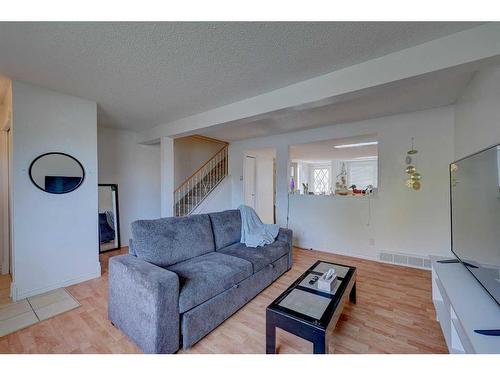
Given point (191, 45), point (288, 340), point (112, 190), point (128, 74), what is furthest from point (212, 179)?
point (288, 340)

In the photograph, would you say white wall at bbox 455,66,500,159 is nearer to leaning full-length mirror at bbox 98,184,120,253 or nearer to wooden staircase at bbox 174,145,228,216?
wooden staircase at bbox 174,145,228,216

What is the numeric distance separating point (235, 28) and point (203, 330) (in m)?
2.24

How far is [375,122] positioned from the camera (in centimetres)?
344

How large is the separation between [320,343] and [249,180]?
4.37 m

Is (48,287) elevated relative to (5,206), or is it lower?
lower

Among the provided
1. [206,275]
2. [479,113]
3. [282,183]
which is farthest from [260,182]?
[479,113]

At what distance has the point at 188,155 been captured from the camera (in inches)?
224

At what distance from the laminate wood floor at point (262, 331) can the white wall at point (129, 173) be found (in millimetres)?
2116

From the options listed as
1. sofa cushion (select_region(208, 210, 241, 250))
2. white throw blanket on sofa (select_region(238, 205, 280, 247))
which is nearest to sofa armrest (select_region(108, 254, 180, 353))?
sofa cushion (select_region(208, 210, 241, 250))

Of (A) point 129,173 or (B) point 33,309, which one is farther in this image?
(A) point 129,173

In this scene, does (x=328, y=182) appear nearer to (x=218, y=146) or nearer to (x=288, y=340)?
(x=218, y=146)

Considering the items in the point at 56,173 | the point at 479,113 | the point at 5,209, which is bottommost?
the point at 5,209

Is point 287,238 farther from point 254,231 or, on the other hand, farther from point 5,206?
point 5,206

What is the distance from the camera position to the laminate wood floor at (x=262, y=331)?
5.08 feet
